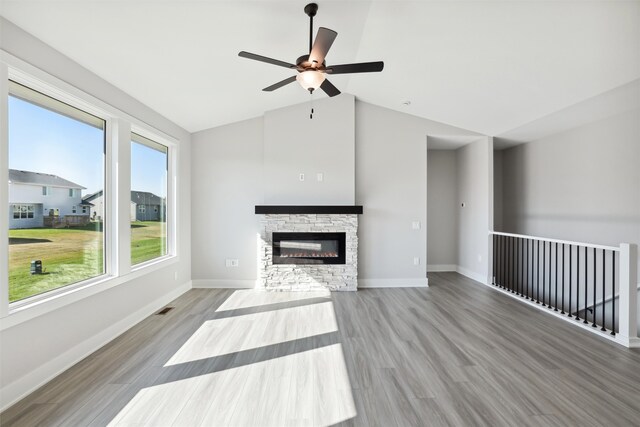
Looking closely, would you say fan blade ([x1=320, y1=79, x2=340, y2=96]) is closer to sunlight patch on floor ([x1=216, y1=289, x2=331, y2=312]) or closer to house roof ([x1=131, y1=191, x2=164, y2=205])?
house roof ([x1=131, y1=191, x2=164, y2=205])

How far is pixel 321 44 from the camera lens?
2.23m

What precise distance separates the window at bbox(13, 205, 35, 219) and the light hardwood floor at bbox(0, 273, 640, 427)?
4.37 feet

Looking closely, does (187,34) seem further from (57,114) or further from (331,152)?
(331,152)

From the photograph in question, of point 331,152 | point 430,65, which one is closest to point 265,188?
point 331,152

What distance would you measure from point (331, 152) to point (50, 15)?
3.64 m

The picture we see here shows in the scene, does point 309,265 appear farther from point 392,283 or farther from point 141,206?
point 141,206

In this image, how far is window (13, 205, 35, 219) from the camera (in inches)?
84.6

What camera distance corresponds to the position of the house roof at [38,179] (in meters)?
2.12

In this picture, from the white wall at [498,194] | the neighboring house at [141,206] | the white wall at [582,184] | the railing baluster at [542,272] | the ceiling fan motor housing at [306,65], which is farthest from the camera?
the white wall at [498,194]

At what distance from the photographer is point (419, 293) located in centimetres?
461

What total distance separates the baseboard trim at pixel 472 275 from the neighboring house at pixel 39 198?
19.6 ft

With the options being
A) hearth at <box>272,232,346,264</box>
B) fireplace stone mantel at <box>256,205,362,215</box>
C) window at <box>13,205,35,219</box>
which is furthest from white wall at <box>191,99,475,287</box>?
window at <box>13,205,35,219</box>

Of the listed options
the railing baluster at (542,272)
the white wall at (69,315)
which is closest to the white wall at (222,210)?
Result: the white wall at (69,315)

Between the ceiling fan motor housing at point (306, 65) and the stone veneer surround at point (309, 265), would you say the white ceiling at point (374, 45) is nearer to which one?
the ceiling fan motor housing at point (306, 65)
